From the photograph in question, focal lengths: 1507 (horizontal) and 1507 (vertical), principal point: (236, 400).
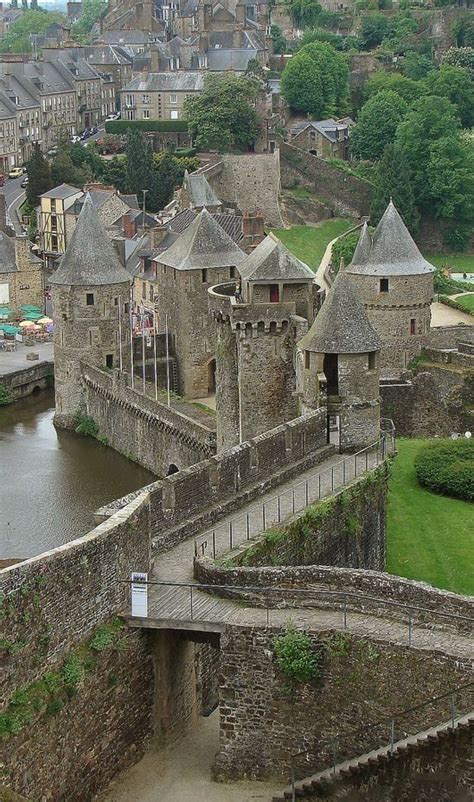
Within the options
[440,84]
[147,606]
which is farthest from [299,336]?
[440,84]

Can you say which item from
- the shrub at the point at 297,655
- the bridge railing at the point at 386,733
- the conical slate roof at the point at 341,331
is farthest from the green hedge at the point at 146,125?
the bridge railing at the point at 386,733

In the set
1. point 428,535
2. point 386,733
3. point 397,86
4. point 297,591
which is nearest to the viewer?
point 386,733

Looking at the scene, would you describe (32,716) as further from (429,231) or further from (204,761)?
(429,231)

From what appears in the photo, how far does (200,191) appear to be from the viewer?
78.1m

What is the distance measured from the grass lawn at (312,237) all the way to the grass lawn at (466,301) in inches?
349

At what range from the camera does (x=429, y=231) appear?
284ft

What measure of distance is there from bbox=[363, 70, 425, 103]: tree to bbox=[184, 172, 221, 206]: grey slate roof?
28904 mm

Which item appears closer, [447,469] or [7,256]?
[447,469]

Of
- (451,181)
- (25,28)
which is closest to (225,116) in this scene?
(451,181)

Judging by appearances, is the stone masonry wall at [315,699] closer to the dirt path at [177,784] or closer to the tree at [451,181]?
the dirt path at [177,784]

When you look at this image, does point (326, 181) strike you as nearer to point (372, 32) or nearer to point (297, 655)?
point (372, 32)

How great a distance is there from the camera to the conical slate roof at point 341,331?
31.9m

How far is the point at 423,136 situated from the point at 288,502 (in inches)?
2484

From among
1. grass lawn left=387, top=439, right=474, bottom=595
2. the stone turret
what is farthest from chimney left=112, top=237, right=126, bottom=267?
grass lawn left=387, top=439, right=474, bottom=595
